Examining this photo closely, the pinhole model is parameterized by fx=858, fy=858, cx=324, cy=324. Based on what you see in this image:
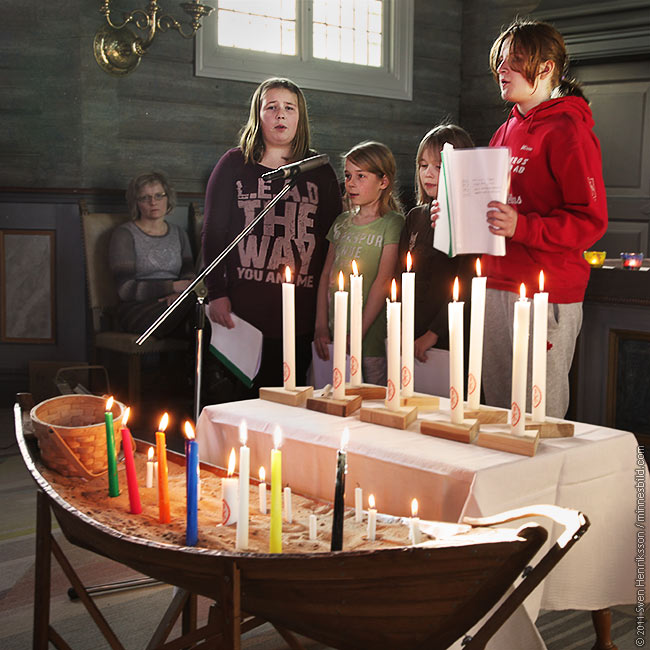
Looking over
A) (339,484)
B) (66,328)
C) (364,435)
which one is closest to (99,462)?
(364,435)

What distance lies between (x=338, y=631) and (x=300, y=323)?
202 cm

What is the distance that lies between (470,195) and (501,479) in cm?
78

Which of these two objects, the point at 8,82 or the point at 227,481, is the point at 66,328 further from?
the point at 227,481

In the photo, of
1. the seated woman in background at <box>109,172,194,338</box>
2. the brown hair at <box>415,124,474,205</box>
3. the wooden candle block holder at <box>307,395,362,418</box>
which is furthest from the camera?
the seated woman in background at <box>109,172,194,338</box>

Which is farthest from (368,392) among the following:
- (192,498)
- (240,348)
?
(240,348)

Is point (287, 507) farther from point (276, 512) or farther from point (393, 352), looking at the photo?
point (393, 352)

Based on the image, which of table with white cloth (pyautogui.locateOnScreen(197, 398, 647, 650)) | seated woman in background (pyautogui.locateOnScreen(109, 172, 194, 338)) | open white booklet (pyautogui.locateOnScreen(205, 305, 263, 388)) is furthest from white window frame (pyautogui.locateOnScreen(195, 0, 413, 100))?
table with white cloth (pyautogui.locateOnScreen(197, 398, 647, 650))

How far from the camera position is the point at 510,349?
7.79 ft

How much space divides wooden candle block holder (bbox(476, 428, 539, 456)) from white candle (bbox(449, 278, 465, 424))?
8 centimetres

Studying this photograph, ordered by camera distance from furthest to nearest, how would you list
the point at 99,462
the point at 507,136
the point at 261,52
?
1. the point at 261,52
2. the point at 507,136
3. the point at 99,462

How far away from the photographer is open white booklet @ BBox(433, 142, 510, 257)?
→ 1945 millimetres

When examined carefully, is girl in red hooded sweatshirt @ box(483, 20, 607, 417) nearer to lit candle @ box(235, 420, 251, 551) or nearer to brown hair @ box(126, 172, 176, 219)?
lit candle @ box(235, 420, 251, 551)

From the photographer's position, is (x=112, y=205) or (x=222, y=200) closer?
(x=222, y=200)

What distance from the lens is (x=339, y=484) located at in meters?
1.24
